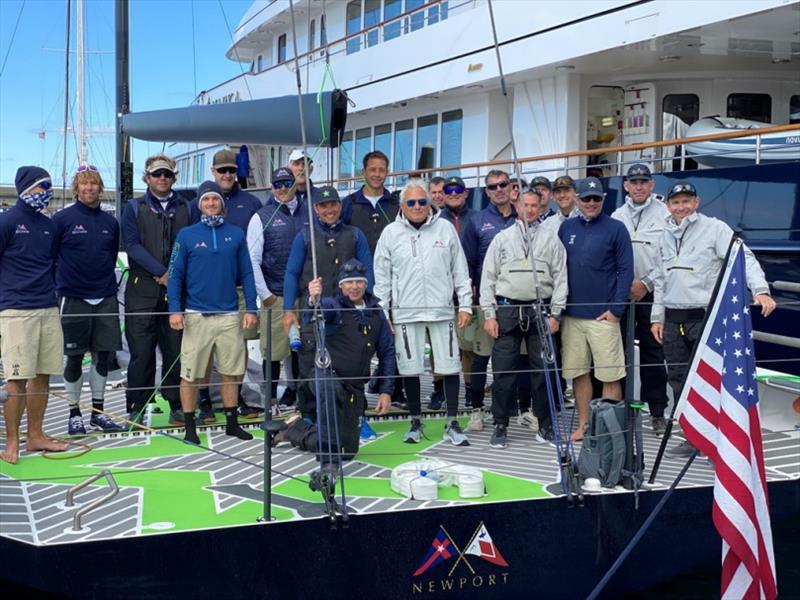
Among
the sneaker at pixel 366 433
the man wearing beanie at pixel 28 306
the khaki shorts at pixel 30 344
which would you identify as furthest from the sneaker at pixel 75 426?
the sneaker at pixel 366 433

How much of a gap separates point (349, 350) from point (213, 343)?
95 centimetres

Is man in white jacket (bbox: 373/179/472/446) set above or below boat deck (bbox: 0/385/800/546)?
above

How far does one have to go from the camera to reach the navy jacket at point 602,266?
6.02m

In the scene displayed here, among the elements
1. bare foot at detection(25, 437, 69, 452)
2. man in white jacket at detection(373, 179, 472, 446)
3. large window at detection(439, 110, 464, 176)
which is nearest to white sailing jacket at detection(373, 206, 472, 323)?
man in white jacket at detection(373, 179, 472, 446)

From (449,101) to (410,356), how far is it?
330 inches

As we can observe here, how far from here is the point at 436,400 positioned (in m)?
6.77

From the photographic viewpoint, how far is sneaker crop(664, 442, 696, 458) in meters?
5.80

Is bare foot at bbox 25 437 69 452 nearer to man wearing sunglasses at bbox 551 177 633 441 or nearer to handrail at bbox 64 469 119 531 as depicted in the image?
handrail at bbox 64 469 119 531

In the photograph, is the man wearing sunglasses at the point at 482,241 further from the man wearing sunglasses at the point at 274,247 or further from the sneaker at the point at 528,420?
the man wearing sunglasses at the point at 274,247

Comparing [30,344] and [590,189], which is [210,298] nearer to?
[30,344]

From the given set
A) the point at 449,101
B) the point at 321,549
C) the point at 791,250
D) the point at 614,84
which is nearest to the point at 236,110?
the point at 321,549

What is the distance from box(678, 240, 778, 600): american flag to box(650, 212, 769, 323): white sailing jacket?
1.26 metres

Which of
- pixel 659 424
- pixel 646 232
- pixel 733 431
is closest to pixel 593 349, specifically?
pixel 659 424

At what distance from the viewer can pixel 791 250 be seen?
793cm
